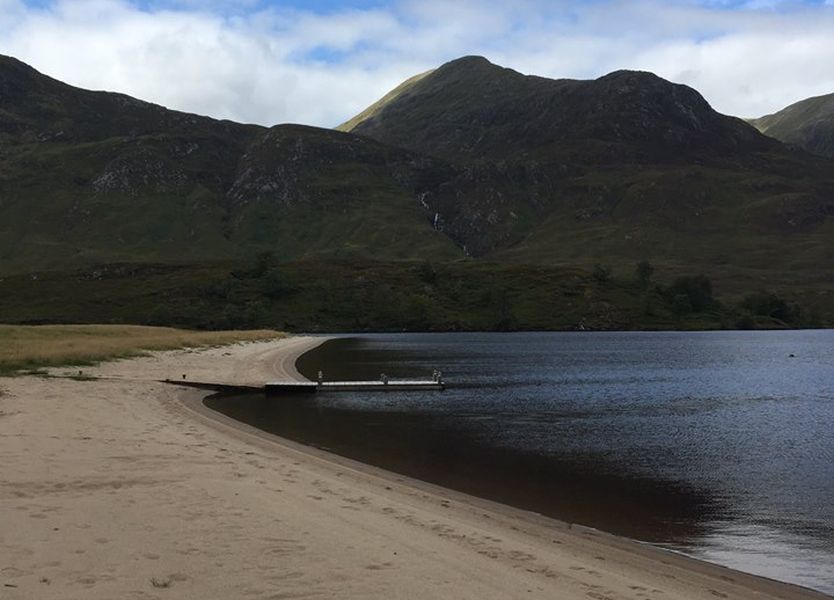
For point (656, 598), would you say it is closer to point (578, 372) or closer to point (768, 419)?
point (768, 419)

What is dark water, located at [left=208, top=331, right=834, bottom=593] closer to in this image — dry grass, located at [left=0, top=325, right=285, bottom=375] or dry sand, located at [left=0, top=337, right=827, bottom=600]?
dry sand, located at [left=0, top=337, right=827, bottom=600]

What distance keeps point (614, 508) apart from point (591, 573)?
9.74 metres

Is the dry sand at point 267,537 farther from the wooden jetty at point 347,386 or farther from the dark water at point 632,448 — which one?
the wooden jetty at point 347,386

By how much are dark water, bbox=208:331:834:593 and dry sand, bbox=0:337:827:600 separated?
2.60 metres

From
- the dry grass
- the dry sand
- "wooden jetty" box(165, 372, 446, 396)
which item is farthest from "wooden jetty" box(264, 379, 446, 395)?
the dry sand

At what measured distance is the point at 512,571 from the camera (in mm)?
13758

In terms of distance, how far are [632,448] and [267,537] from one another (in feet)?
85.9

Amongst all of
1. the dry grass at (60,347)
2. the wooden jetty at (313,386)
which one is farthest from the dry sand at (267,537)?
the dry grass at (60,347)

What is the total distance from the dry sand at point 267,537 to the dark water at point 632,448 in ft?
8.54

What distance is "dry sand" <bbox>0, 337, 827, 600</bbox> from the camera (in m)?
11.9

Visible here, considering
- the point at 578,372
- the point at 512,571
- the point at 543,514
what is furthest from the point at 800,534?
the point at 578,372

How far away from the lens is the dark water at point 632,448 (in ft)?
69.6

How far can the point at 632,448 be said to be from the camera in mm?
37156

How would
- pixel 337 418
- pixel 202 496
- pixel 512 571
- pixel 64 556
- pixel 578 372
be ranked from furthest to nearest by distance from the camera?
pixel 578 372 < pixel 337 418 < pixel 202 496 < pixel 512 571 < pixel 64 556
